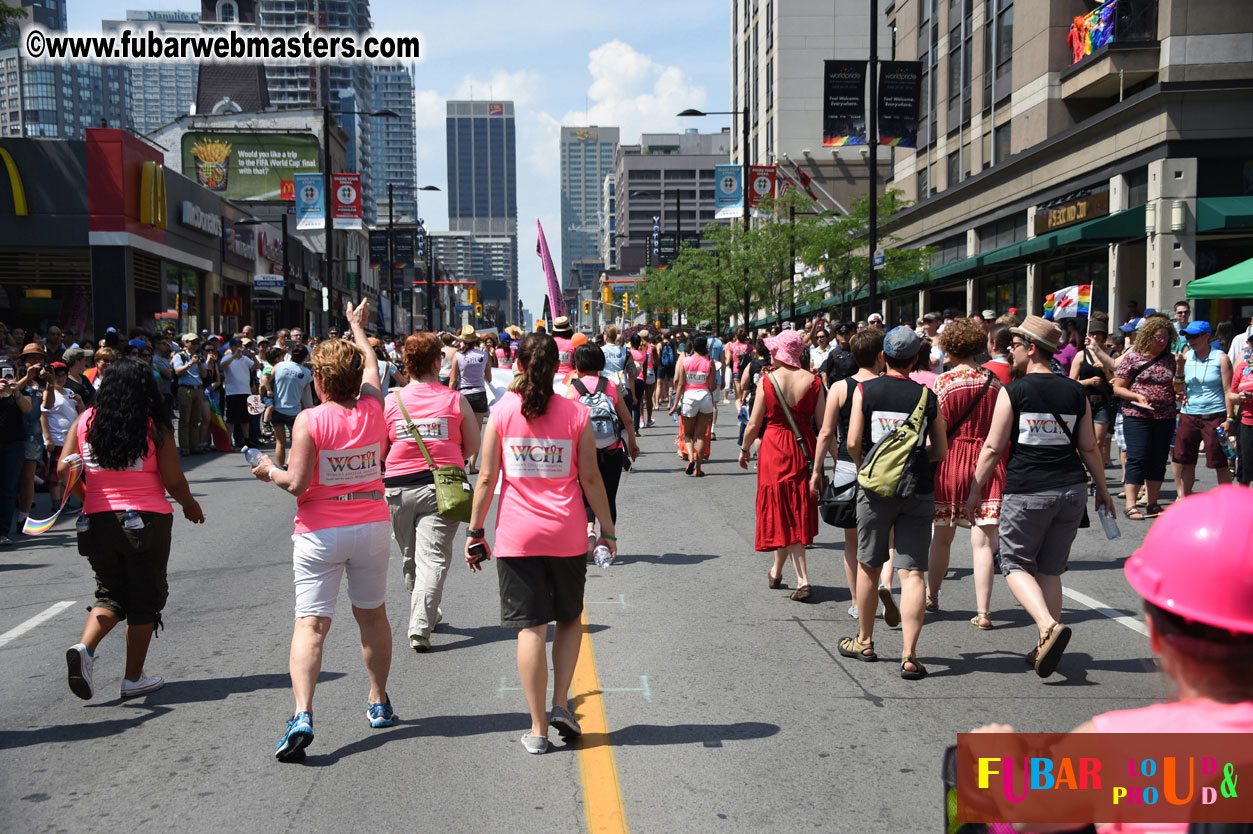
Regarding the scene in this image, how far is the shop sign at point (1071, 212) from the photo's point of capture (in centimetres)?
2603

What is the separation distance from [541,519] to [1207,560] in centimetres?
353

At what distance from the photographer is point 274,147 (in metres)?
62.2

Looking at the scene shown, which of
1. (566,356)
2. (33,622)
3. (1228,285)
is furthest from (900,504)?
(1228,285)

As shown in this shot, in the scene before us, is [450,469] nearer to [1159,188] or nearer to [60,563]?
[60,563]

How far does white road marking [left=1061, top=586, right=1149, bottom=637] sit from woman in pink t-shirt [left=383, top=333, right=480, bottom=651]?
4278 millimetres

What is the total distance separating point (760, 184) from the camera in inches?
1447

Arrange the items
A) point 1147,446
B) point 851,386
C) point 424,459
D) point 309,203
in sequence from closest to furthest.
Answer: point 424,459 → point 851,386 → point 1147,446 → point 309,203

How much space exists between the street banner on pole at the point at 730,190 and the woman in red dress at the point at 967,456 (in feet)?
96.4

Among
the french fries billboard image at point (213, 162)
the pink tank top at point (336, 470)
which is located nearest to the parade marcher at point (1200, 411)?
the pink tank top at point (336, 470)

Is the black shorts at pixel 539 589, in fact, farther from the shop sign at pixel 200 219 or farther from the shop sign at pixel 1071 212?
the shop sign at pixel 200 219

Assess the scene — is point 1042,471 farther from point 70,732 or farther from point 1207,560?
point 70,732

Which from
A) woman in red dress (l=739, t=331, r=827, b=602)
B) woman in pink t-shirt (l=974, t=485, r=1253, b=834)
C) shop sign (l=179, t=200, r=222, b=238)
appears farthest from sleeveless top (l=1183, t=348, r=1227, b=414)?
shop sign (l=179, t=200, r=222, b=238)

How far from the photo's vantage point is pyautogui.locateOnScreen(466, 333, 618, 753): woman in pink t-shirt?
4773 millimetres

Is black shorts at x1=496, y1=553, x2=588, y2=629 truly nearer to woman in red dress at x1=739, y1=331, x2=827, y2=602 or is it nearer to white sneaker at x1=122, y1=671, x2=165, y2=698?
white sneaker at x1=122, y1=671, x2=165, y2=698
